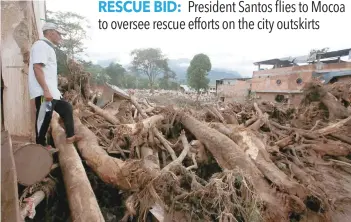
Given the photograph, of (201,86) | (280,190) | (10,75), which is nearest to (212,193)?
(280,190)

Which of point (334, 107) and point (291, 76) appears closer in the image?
point (334, 107)

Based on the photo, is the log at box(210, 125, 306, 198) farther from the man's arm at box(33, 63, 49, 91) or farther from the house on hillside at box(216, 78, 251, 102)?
the house on hillside at box(216, 78, 251, 102)

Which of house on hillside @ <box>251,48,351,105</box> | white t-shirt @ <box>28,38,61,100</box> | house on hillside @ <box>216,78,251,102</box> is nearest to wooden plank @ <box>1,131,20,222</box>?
white t-shirt @ <box>28,38,61,100</box>

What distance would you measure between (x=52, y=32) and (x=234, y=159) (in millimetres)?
2994

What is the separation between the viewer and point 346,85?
8.53m

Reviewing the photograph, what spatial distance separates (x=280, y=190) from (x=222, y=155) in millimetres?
1101

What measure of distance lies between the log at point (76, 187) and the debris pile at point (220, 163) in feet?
0.89

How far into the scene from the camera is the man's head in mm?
3174

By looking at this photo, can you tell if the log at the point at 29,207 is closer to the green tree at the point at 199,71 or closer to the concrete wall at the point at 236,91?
the concrete wall at the point at 236,91

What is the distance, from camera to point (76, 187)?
261 cm

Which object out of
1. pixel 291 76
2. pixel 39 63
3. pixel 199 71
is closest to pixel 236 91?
pixel 291 76

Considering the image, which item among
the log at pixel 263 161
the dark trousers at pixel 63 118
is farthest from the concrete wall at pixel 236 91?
the dark trousers at pixel 63 118

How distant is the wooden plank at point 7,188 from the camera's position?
4.81 ft

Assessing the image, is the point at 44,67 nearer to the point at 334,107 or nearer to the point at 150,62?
the point at 334,107
